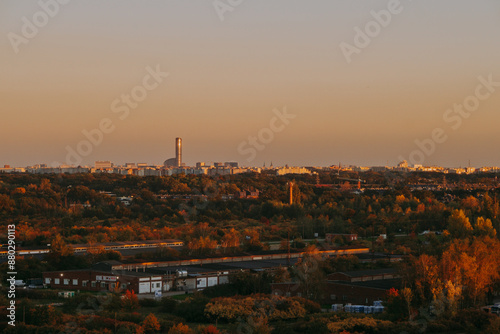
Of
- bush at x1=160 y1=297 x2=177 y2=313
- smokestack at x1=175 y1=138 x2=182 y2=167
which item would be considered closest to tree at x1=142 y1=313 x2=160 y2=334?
bush at x1=160 y1=297 x2=177 y2=313

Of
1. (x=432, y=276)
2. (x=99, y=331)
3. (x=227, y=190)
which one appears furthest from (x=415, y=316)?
(x=227, y=190)

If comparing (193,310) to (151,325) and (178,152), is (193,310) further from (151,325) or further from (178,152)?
(178,152)

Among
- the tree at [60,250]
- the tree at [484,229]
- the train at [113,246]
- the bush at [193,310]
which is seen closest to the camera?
the bush at [193,310]

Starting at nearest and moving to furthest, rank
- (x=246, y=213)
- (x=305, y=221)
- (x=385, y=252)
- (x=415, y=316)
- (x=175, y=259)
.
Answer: (x=415, y=316), (x=175, y=259), (x=385, y=252), (x=305, y=221), (x=246, y=213)

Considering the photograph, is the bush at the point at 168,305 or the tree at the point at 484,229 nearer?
the bush at the point at 168,305

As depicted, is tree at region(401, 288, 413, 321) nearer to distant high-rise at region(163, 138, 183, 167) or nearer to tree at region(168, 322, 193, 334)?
tree at region(168, 322, 193, 334)

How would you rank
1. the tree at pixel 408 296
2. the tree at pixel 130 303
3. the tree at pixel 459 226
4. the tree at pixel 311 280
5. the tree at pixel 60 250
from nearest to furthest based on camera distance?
the tree at pixel 408 296 < the tree at pixel 130 303 < the tree at pixel 311 280 < the tree at pixel 60 250 < the tree at pixel 459 226

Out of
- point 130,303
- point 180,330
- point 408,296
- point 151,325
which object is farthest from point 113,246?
point 180,330

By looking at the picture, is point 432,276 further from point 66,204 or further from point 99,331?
point 66,204

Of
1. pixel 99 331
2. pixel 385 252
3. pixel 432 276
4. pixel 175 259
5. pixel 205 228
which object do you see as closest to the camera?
pixel 99 331

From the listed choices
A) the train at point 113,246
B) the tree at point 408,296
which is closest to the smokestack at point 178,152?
the train at point 113,246

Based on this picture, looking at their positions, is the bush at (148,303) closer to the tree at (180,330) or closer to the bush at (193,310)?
the bush at (193,310)
